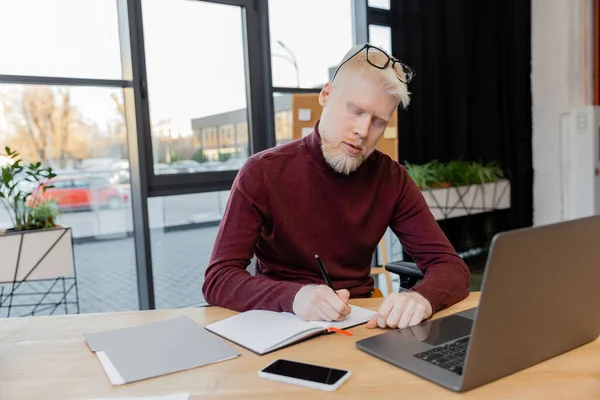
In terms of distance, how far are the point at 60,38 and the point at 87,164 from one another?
0.67 m

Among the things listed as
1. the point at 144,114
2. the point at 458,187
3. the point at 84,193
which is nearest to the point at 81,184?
the point at 84,193

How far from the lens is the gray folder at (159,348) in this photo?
0.85 metres

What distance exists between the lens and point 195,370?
0.84 metres

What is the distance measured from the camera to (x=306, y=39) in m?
3.58

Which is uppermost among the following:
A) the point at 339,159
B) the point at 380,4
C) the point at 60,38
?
the point at 380,4

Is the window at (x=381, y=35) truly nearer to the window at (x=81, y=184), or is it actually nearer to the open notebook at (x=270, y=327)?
the window at (x=81, y=184)

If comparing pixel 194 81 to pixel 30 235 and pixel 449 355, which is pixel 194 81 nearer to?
pixel 30 235

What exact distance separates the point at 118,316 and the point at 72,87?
1.96 metres

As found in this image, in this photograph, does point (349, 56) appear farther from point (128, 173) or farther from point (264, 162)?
point (128, 173)

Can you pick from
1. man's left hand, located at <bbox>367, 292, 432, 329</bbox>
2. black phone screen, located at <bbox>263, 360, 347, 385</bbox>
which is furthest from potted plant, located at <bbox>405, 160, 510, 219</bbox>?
black phone screen, located at <bbox>263, 360, 347, 385</bbox>

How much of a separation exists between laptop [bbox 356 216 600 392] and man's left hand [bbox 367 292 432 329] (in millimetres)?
76

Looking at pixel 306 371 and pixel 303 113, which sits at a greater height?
pixel 303 113

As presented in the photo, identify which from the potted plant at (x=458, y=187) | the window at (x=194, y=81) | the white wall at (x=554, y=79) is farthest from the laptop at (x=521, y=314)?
the white wall at (x=554, y=79)

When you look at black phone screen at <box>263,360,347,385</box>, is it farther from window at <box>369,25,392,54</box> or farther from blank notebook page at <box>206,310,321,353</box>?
window at <box>369,25,392,54</box>
